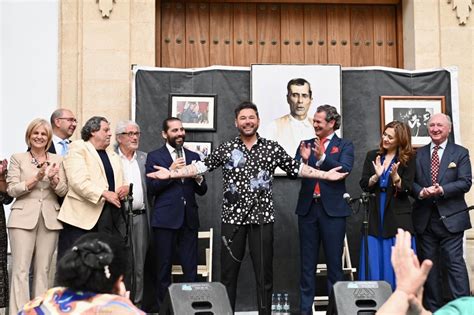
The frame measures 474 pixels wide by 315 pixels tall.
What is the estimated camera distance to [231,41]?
337 inches

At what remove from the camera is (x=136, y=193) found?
6664mm

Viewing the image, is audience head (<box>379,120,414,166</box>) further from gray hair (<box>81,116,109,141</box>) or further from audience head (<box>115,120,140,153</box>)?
gray hair (<box>81,116,109,141</box>)

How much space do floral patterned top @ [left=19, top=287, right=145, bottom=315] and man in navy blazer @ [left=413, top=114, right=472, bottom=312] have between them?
410 cm

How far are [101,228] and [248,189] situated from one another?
1169 mm

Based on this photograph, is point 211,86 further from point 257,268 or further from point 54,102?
point 257,268

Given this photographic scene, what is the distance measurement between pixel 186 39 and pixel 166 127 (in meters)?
1.99

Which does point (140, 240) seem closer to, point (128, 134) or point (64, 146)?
point (128, 134)

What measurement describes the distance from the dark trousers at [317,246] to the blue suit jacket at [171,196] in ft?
3.00

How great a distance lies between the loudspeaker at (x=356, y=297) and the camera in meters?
5.09

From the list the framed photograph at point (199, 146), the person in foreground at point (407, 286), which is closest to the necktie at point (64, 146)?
the framed photograph at point (199, 146)

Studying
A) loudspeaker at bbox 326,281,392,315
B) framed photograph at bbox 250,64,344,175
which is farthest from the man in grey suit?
loudspeaker at bbox 326,281,392,315

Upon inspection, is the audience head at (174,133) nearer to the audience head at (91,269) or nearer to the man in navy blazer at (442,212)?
the man in navy blazer at (442,212)

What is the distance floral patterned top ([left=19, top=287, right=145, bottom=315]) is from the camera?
292 cm

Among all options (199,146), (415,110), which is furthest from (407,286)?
(415,110)
